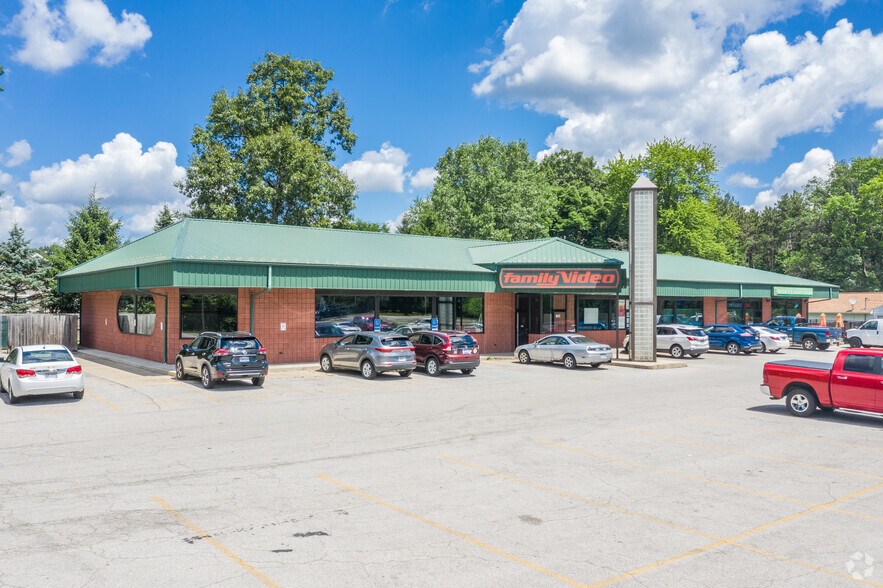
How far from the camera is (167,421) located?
47.3ft

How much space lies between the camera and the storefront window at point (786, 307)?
47562 mm

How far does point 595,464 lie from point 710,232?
182 feet

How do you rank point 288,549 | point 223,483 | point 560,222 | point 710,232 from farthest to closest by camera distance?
point 560,222 → point 710,232 → point 223,483 → point 288,549

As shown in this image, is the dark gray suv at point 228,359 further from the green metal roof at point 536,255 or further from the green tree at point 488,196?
the green tree at point 488,196

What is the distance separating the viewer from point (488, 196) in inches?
2202

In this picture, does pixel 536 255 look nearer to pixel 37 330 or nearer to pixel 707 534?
pixel 707 534

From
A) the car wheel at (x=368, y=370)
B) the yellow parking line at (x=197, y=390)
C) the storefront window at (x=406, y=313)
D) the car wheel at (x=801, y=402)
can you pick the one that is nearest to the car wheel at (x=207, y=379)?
the yellow parking line at (x=197, y=390)

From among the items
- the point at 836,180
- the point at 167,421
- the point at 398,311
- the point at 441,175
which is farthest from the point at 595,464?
the point at 836,180

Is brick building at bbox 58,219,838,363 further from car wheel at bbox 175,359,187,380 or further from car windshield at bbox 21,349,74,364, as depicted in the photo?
car windshield at bbox 21,349,74,364

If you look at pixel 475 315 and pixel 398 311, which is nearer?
pixel 398 311

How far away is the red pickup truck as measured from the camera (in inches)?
545

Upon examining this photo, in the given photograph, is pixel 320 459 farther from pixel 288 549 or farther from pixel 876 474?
pixel 876 474

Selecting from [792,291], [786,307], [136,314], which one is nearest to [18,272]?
[136,314]

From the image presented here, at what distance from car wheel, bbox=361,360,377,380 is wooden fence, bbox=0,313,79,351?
72.3 ft
